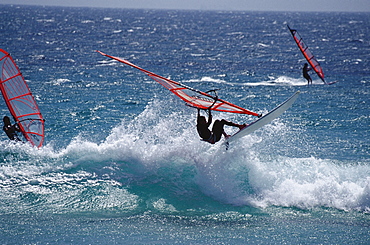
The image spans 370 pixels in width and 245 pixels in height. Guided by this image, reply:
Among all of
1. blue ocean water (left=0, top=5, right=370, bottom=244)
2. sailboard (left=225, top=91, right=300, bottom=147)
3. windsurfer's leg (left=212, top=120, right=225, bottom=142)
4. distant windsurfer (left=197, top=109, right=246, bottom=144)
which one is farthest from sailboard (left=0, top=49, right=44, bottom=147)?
sailboard (left=225, top=91, right=300, bottom=147)

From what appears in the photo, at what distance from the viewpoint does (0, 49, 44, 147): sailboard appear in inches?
430

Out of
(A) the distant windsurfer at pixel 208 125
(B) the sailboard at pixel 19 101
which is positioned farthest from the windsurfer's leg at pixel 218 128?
(B) the sailboard at pixel 19 101

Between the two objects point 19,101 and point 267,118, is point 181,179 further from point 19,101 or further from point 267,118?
point 19,101

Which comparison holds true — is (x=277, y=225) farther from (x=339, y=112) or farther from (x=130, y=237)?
(x=339, y=112)

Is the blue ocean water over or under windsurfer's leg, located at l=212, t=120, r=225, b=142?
under

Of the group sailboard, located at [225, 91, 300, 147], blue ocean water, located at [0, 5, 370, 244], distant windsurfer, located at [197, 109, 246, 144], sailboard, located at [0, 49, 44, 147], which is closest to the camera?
blue ocean water, located at [0, 5, 370, 244]

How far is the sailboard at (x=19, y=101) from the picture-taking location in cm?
1093

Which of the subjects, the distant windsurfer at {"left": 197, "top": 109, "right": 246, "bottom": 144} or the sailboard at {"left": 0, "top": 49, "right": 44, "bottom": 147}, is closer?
the distant windsurfer at {"left": 197, "top": 109, "right": 246, "bottom": 144}

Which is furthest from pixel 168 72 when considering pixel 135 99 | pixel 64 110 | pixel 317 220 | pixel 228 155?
pixel 317 220

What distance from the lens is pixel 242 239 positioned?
8070 mm

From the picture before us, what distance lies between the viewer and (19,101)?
11516 millimetres

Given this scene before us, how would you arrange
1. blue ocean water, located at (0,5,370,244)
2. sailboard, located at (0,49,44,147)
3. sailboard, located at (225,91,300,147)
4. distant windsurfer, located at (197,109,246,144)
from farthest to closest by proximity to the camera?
1. sailboard, located at (0,49,44,147)
2. distant windsurfer, located at (197,109,246,144)
3. sailboard, located at (225,91,300,147)
4. blue ocean water, located at (0,5,370,244)

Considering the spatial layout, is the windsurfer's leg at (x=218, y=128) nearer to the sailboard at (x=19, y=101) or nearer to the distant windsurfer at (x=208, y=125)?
the distant windsurfer at (x=208, y=125)

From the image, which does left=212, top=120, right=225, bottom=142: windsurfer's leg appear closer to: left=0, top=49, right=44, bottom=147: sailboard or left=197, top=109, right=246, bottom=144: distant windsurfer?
left=197, top=109, right=246, bottom=144: distant windsurfer
